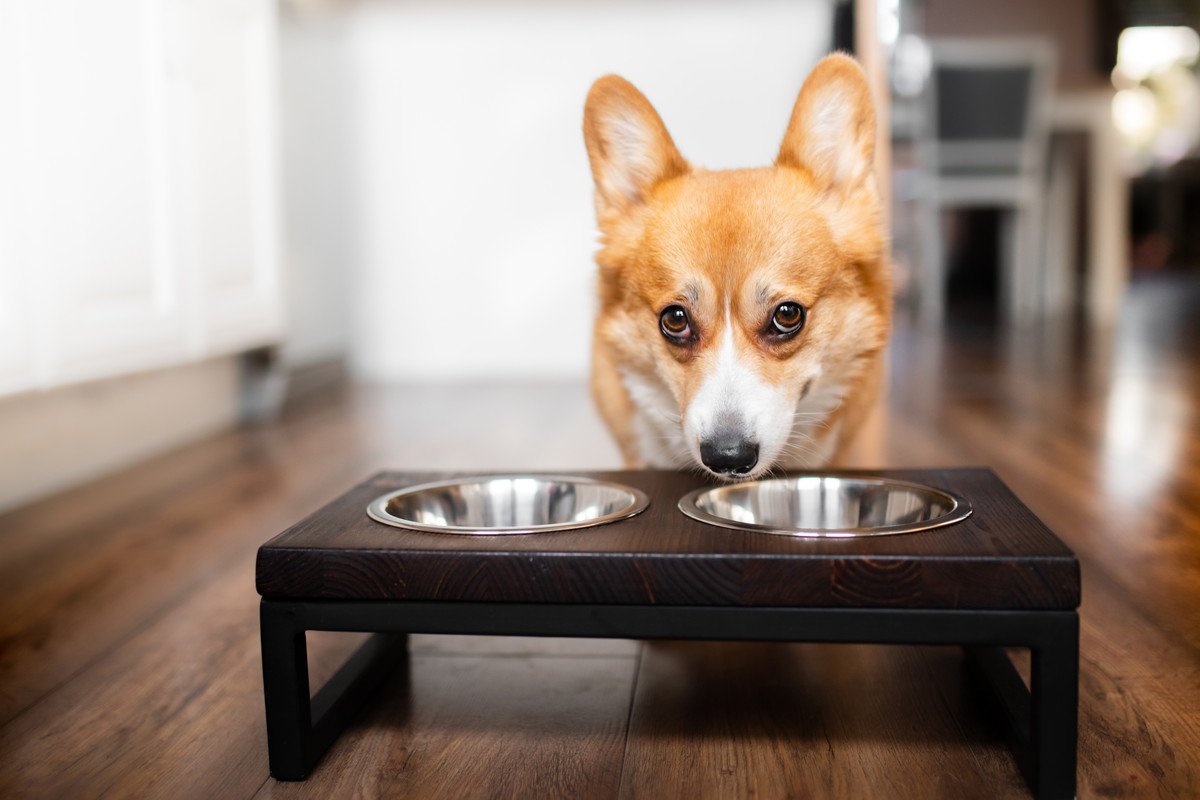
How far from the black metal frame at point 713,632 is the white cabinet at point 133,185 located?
116 cm

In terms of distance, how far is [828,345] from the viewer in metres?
1.33

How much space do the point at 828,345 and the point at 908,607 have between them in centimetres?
51

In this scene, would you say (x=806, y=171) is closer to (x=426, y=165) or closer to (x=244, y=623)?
(x=244, y=623)

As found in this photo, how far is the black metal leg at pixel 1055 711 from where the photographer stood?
856mm

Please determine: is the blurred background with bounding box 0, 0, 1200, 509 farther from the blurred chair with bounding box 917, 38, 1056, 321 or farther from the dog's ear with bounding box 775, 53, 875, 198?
the dog's ear with bounding box 775, 53, 875, 198

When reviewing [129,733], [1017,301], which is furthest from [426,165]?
[1017,301]

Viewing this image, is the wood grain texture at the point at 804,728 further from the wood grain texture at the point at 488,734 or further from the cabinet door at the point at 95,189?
the cabinet door at the point at 95,189

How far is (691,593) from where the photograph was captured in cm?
90

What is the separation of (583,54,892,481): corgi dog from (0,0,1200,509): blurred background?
0.49 meters

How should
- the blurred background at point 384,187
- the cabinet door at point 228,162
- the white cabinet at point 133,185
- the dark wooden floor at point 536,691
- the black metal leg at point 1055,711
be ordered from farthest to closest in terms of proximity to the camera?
1. the cabinet door at point 228,162
2. the blurred background at point 384,187
3. the white cabinet at point 133,185
4. the dark wooden floor at point 536,691
5. the black metal leg at point 1055,711

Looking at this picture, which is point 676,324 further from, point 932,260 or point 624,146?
point 932,260

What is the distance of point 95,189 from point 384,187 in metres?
2.03

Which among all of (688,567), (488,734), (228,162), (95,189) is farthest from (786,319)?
(228,162)

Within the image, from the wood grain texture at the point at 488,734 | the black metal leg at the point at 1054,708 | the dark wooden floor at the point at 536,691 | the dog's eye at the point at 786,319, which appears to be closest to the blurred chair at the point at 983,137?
the dark wooden floor at the point at 536,691
